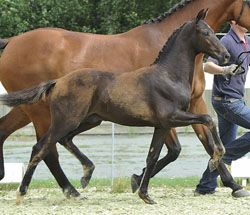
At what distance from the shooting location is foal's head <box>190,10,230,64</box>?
7391 millimetres

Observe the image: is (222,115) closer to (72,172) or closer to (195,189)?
(195,189)

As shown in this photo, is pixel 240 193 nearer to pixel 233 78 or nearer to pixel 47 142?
pixel 233 78

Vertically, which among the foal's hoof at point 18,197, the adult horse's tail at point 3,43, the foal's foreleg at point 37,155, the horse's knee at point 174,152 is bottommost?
the foal's hoof at point 18,197

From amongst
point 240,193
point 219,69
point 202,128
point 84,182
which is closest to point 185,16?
point 219,69

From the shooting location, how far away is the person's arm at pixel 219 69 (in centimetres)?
800

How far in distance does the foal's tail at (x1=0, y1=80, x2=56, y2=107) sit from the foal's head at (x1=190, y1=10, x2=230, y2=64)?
146 cm

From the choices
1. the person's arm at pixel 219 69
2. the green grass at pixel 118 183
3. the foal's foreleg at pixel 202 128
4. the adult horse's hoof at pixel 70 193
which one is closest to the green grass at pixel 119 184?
the green grass at pixel 118 183

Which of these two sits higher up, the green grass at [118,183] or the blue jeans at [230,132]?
the blue jeans at [230,132]

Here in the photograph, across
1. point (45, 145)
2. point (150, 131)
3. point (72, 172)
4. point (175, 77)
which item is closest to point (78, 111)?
point (45, 145)

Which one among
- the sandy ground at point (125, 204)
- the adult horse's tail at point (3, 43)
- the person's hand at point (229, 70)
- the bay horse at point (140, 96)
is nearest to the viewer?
the sandy ground at point (125, 204)

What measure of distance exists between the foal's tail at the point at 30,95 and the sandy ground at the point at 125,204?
101cm

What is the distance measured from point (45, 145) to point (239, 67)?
87.9 inches

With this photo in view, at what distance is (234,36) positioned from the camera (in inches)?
331

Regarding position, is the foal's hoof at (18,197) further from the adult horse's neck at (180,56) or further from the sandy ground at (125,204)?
the adult horse's neck at (180,56)
